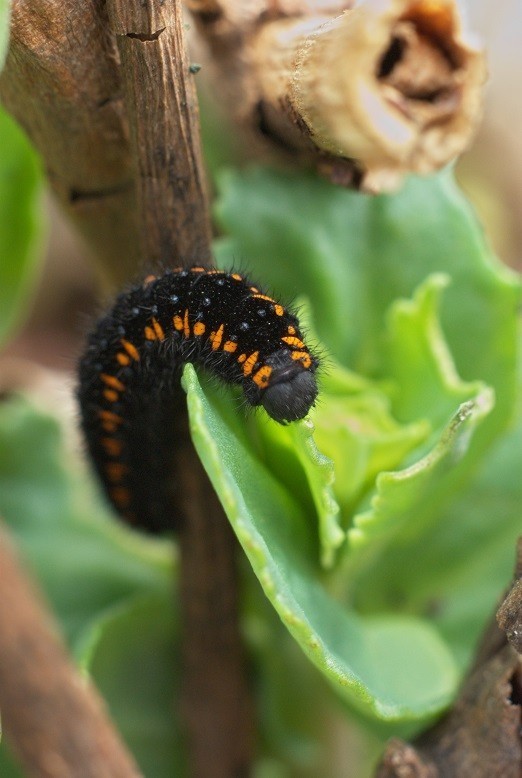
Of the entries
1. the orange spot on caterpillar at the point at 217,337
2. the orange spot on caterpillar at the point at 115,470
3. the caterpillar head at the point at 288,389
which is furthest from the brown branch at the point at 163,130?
the orange spot on caterpillar at the point at 115,470

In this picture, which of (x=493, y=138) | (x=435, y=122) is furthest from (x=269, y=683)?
(x=493, y=138)

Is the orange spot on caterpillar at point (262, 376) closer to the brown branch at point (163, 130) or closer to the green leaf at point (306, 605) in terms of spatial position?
the green leaf at point (306, 605)

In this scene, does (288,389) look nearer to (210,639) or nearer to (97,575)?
(210,639)

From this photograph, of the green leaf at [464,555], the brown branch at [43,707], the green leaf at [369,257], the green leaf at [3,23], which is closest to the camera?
the green leaf at [3,23]

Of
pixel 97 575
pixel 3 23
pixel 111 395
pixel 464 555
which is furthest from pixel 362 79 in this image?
pixel 97 575

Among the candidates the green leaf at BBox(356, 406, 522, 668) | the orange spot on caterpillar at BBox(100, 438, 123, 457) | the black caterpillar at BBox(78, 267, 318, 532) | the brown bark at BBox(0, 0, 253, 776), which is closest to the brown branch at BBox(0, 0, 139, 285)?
the brown bark at BBox(0, 0, 253, 776)

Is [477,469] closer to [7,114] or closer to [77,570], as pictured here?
[77,570]
